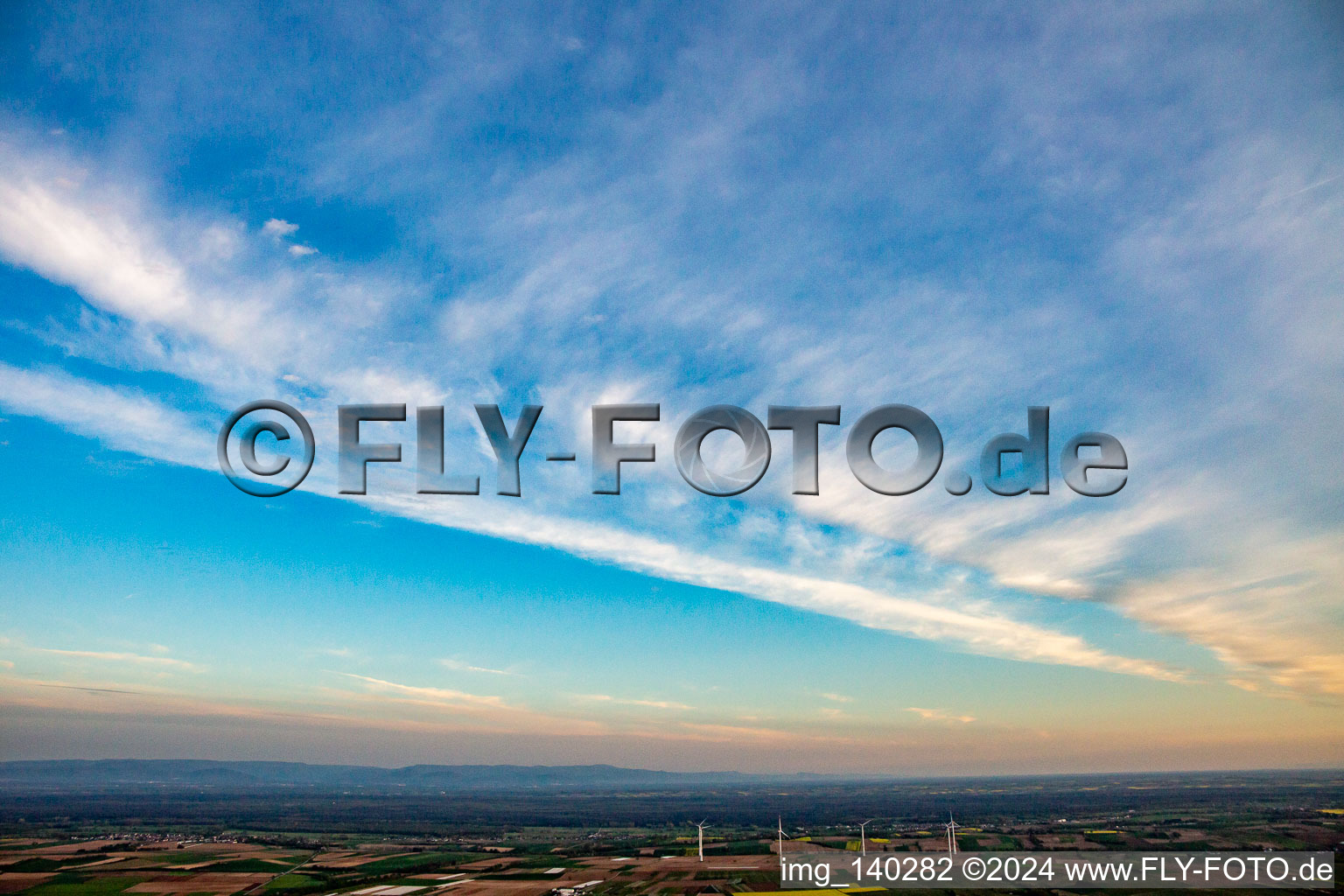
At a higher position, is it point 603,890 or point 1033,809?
point 603,890

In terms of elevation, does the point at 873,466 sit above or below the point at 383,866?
above

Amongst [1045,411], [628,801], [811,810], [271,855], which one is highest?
[1045,411]

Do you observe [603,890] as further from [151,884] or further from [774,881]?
[151,884]

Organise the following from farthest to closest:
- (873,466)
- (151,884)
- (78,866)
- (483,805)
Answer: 1. (483,805)
2. (78,866)
3. (151,884)
4. (873,466)

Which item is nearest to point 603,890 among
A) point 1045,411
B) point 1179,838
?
point 1045,411

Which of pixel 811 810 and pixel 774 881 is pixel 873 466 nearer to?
pixel 774 881

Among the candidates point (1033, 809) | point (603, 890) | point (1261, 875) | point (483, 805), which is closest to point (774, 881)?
point (603, 890)

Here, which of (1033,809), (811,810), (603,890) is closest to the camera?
(603,890)

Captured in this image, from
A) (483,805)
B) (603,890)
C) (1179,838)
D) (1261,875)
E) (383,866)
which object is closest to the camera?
(1261,875)

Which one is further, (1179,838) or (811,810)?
(811,810)
